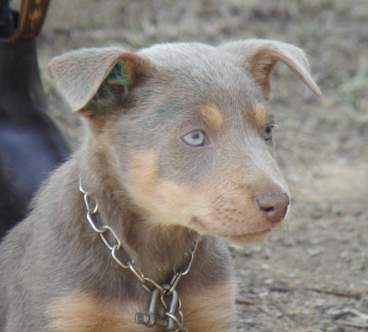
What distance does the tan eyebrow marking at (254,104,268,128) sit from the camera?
488cm

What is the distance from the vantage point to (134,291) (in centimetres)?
513

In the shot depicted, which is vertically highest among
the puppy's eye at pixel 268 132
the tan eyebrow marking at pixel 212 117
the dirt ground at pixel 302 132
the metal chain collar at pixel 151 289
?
the tan eyebrow marking at pixel 212 117

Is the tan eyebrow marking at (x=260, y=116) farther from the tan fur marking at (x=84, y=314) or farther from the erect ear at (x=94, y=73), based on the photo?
the tan fur marking at (x=84, y=314)

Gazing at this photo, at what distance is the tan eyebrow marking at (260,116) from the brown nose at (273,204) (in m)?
0.47

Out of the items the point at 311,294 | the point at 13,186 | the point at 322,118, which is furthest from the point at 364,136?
the point at 13,186

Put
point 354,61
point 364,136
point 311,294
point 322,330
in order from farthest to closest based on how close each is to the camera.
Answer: point 354,61, point 364,136, point 311,294, point 322,330

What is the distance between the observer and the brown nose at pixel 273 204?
14.8 feet

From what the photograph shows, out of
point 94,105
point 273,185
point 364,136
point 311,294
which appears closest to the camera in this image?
point 273,185

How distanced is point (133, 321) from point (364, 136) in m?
4.82

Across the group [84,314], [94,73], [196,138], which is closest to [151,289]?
[84,314]

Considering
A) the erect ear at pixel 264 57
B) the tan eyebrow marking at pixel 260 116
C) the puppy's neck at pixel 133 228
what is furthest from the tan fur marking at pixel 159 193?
the erect ear at pixel 264 57

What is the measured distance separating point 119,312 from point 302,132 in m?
4.74

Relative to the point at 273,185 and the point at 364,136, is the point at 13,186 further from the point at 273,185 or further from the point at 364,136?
the point at 364,136

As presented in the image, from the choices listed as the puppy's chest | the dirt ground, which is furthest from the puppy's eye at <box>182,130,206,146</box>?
the dirt ground
